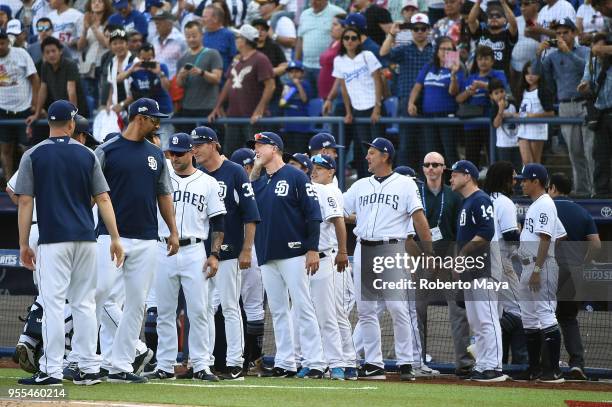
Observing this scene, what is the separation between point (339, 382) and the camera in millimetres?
10086

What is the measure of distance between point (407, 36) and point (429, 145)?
1.76 meters

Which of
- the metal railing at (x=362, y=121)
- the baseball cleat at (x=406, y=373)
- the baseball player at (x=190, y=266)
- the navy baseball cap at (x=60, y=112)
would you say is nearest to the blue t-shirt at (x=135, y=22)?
the metal railing at (x=362, y=121)

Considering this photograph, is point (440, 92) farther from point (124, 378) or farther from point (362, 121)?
point (124, 378)

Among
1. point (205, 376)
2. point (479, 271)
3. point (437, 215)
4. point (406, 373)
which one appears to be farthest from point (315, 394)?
point (437, 215)

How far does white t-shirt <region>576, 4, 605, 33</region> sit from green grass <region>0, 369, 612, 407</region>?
5.96 metres

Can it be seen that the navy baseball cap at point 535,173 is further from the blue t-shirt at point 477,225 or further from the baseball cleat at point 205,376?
the baseball cleat at point 205,376

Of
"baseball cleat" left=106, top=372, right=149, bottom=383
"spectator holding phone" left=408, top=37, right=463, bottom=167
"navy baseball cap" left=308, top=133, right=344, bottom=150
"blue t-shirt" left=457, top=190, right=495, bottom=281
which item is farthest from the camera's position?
"spectator holding phone" left=408, top=37, right=463, bottom=167

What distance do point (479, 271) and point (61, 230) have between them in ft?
14.9

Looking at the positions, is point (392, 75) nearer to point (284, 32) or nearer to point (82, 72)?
point (284, 32)

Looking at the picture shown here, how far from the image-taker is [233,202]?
A: 33.3ft

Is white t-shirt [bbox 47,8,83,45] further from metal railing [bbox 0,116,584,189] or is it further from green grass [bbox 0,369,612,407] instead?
green grass [bbox 0,369,612,407]

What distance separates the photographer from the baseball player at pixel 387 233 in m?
10.7

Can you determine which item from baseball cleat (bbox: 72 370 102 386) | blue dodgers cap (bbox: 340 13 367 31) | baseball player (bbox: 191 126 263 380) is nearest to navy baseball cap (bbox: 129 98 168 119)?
baseball player (bbox: 191 126 263 380)

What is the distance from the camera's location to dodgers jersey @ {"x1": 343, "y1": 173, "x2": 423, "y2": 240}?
10.8 metres
